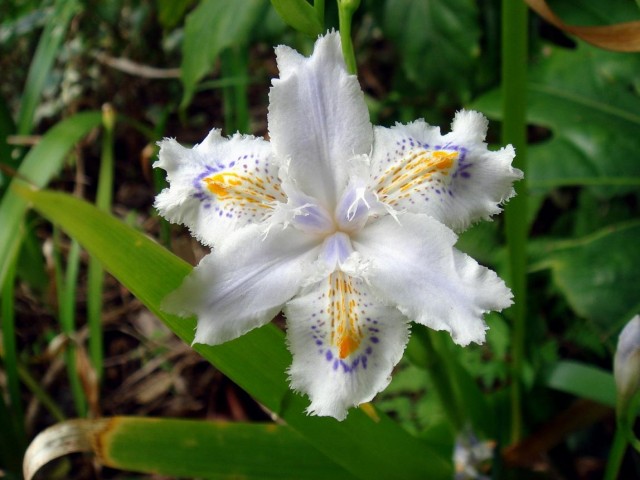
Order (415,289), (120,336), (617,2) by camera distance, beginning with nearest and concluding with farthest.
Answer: (415,289) < (617,2) < (120,336)

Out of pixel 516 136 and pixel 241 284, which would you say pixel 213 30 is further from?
pixel 241 284

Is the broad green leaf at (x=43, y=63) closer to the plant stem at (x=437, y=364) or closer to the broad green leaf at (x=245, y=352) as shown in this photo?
the broad green leaf at (x=245, y=352)

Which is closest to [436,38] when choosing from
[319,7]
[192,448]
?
[319,7]

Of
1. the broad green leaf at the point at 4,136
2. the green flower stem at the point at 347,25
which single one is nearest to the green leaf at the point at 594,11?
the green flower stem at the point at 347,25

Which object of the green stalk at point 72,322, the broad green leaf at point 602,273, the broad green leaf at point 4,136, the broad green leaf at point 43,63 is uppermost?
the broad green leaf at point 43,63

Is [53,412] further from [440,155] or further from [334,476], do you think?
[440,155]

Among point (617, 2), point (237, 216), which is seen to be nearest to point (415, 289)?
point (237, 216)
